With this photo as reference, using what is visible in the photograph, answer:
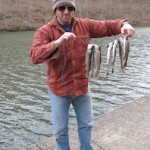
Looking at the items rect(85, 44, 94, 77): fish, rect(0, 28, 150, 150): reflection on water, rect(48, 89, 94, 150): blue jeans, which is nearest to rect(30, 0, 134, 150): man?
rect(48, 89, 94, 150): blue jeans

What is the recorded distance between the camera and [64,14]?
3264 millimetres

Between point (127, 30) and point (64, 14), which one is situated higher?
point (64, 14)

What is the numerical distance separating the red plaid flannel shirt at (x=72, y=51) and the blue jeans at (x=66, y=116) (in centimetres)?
11

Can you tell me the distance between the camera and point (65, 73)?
3467mm

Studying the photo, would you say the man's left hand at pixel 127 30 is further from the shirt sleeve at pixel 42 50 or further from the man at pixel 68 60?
the shirt sleeve at pixel 42 50

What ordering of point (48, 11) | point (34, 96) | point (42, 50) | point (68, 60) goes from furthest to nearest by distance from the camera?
point (48, 11), point (34, 96), point (68, 60), point (42, 50)

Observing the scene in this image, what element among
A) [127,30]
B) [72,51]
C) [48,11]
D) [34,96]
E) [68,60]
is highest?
[48,11]

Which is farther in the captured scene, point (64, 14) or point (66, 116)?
point (66, 116)

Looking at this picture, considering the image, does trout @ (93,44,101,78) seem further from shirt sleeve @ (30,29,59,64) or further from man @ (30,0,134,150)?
shirt sleeve @ (30,29,59,64)

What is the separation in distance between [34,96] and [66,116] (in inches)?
257

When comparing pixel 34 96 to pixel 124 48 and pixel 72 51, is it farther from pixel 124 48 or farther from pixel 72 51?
pixel 124 48

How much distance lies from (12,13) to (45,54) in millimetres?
45051

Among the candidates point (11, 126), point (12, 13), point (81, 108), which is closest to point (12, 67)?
point (11, 126)

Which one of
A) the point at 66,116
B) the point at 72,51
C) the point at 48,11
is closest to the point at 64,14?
the point at 72,51
